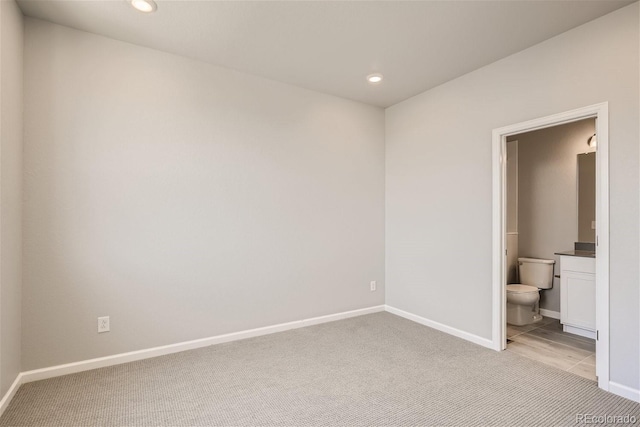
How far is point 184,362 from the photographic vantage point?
2.75 metres

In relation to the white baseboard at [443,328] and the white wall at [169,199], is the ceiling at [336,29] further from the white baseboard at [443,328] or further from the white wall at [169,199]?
the white baseboard at [443,328]

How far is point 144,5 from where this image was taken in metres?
2.26

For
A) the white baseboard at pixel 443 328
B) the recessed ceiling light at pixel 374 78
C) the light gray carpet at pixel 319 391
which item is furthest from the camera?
the recessed ceiling light at pixel 374 78

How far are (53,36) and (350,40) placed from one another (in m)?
2.28

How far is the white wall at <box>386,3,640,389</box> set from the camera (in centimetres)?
224

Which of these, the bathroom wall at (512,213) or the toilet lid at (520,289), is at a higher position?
the bathroom wall at (512,213)

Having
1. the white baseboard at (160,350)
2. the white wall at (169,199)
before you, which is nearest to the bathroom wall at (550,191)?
the white wall at (169,199)

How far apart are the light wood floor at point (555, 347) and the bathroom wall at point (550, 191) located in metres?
0.66

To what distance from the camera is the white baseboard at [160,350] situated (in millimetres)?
2457

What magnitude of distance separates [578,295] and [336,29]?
3539 mm

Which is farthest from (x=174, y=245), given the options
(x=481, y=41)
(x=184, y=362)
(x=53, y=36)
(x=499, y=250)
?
(x=481, y=41)

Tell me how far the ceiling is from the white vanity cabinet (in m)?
2.28

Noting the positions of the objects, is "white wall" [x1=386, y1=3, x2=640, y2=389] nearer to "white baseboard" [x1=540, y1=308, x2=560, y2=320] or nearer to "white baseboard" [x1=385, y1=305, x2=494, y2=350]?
"white baseboard" [x1=385, y1=305, x2=494, y2=350]

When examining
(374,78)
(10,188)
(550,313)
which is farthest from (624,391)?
(10,188)
